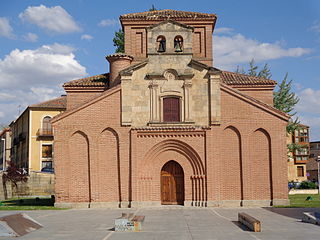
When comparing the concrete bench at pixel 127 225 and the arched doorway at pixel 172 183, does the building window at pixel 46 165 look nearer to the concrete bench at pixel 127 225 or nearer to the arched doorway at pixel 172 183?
the arched doorway at pixel 172 183

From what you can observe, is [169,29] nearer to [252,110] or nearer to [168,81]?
[168,81]

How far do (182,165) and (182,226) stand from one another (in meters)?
9.31

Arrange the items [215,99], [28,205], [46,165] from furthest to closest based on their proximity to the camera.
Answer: [46,165] → [28,205] → [215,99]

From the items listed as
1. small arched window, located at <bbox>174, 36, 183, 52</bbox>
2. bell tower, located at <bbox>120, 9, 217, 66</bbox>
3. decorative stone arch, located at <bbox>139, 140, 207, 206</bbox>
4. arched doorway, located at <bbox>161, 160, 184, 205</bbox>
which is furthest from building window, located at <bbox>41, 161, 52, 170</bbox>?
small arched window, located at <bbox>174, 36, 183, 52</bbox>

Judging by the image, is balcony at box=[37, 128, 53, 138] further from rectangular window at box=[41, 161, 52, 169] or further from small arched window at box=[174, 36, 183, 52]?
small arched window at box=[174, 36, 183, 52]

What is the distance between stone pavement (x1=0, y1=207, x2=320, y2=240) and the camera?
551 inches

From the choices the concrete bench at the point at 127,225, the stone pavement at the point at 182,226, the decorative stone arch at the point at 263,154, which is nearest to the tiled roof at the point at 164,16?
the decorative stone arch at the point at 263,154

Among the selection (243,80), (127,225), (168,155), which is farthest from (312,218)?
(243,80)

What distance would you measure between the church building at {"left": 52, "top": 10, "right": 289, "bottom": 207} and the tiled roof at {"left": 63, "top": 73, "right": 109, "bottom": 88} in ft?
15.3

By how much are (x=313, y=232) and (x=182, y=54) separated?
1501 cm

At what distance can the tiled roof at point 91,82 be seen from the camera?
1185 inches

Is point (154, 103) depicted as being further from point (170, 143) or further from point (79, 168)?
point (79, 168)

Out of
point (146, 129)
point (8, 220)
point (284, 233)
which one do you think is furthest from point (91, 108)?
point (284, 233)

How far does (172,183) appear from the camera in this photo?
26266mm
